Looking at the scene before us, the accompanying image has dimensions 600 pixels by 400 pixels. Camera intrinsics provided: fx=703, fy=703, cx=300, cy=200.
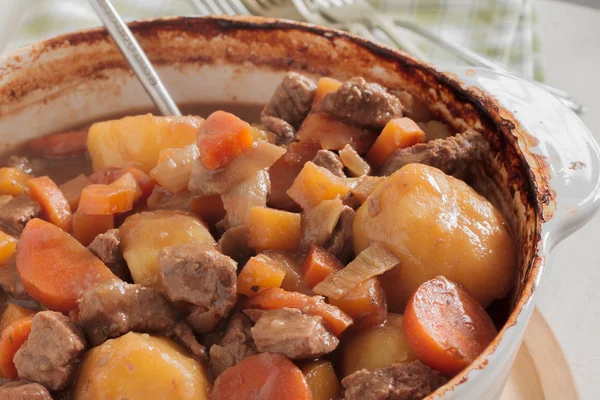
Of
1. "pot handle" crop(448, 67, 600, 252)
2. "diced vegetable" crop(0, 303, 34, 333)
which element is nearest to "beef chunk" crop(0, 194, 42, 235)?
"diced vegetable" crop(0, 303, 34, 333)

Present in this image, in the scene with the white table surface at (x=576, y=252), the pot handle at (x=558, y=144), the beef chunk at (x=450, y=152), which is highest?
the pot handle at (x=558, y=144)

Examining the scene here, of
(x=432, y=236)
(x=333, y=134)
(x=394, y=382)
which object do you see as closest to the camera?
(x=394, y=382)

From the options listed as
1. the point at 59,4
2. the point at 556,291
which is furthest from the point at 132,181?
the point at 59,4

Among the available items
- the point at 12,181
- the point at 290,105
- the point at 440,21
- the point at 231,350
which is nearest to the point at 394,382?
the point at 231,350

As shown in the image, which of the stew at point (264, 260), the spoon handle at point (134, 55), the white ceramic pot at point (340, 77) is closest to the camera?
the stew at point (264, 260)

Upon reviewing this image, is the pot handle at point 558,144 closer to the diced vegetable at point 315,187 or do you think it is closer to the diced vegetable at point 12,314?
the diced vegetable at point 315,187

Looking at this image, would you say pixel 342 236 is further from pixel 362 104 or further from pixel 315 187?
pixel 362 104

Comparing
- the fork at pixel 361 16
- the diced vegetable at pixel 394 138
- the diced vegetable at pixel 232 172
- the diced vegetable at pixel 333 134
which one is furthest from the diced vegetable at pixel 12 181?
the fork at pixel 361 16

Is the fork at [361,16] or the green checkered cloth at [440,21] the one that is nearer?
the fork at [361,16]
